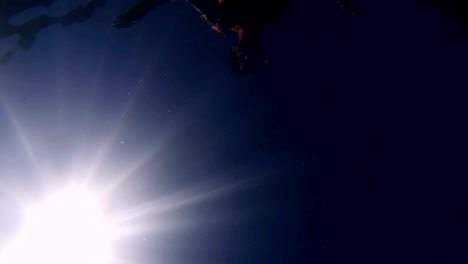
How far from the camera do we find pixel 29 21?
6219mm

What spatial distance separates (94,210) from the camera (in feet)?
64.0

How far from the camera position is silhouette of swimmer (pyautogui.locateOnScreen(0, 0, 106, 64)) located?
4770 mm

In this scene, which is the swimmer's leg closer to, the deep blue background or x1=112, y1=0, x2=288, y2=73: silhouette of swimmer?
x1=112, y1=0, x2=288, y2=73: silhouette of swimmer

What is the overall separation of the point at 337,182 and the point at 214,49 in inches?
308

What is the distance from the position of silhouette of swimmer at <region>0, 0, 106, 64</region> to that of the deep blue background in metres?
7.20

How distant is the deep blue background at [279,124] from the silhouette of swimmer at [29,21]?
7.20 metres

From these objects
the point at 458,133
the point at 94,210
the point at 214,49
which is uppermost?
the point at 214,49

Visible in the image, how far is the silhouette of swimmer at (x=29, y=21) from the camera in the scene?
4.77 m

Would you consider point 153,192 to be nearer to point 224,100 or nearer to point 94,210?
point 94,210

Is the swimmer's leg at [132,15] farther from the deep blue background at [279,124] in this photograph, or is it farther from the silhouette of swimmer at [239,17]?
the deep blue background at [279,124]

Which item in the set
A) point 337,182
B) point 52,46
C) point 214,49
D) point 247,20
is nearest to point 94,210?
point 52,46

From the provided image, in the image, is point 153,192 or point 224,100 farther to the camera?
point 153,192

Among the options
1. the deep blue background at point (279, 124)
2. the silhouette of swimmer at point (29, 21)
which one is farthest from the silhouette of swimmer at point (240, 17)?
the deep blue background at point (279, 124)

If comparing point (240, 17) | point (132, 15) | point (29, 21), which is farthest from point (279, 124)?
point (132, 15)
